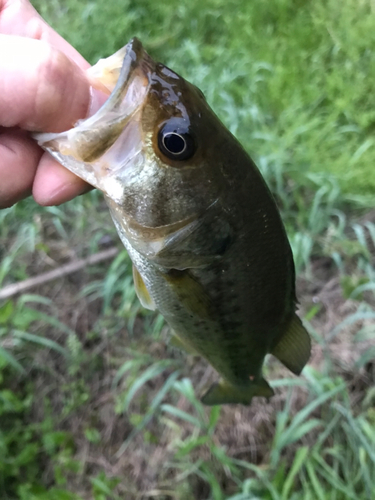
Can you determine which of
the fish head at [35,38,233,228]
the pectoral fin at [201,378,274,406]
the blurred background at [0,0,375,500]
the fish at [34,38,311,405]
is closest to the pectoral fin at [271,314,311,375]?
the fish at [34,38,311,405]

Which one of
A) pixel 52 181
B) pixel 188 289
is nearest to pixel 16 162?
pixel 52 181

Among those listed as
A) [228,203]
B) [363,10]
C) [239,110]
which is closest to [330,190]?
[239,110]

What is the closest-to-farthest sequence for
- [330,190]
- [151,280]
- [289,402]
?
[151,280] → [289,402] → [330,190]

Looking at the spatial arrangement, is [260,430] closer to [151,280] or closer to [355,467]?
[355,467]

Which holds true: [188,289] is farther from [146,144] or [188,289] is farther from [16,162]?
[16,162]

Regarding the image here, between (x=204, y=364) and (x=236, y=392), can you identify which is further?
(x=204, y=364)
